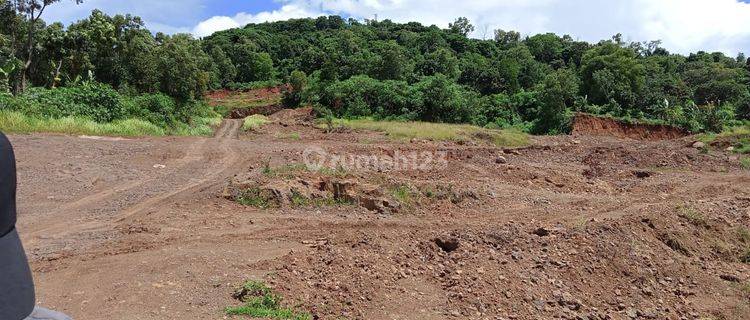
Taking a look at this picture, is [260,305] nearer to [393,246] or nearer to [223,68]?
[393,246]

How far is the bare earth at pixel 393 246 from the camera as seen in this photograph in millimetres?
5750

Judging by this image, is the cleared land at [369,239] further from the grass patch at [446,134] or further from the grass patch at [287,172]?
the grass patch at [446,134]

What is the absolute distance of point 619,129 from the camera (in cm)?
3186

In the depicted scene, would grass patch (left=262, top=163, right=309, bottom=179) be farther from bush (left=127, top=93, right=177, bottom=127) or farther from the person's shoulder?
bush (left=127, top=93, right=177, bottom=127)

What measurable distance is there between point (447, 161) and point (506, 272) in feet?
30.7

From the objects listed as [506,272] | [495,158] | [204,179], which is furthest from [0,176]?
[495,158]

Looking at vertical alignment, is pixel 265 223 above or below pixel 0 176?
below

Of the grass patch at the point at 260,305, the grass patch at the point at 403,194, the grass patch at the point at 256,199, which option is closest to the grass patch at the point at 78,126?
the grass patch at the point at 256,199

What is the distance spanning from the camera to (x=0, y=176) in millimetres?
1081

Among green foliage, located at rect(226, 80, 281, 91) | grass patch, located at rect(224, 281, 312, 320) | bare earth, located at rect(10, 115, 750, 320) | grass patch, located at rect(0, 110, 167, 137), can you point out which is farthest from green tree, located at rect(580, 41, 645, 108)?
grass patch, located at rect(224, 281, 312, 320)

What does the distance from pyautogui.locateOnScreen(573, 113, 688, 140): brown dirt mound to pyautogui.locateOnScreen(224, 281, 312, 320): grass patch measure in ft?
93.5

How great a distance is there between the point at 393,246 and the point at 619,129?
93.3ft

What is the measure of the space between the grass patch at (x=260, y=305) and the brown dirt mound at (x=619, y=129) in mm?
28501

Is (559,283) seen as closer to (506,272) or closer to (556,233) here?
(506,272)
